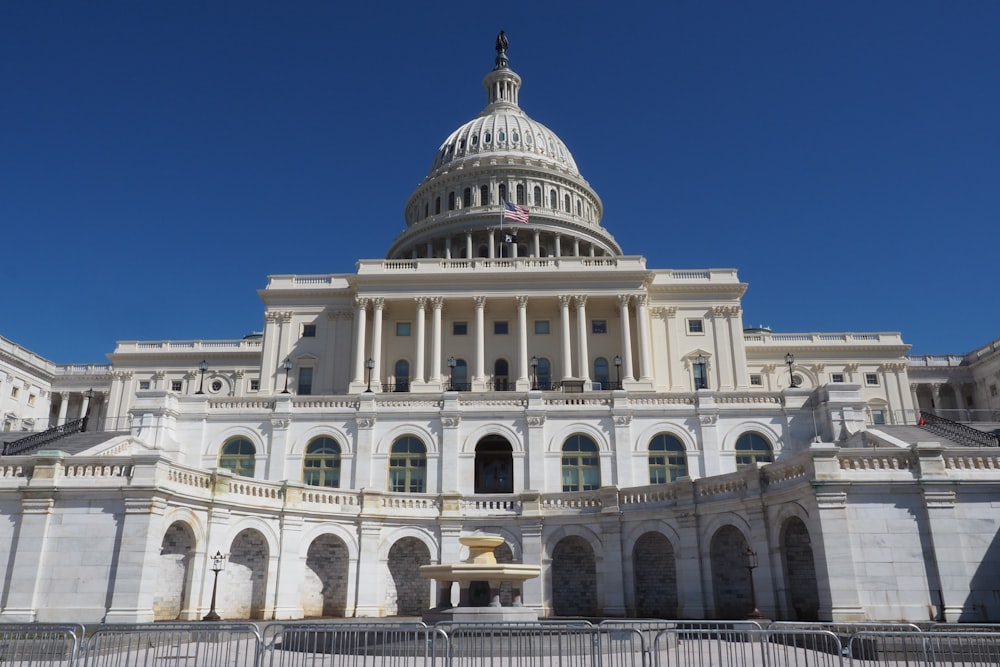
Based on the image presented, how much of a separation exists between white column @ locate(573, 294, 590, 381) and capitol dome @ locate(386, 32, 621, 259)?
21681 mm

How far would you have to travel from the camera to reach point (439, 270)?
71.1 meters

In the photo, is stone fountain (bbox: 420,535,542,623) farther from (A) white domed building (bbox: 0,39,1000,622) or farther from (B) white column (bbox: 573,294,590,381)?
(B) white column (bbox: 573,294,590,381)

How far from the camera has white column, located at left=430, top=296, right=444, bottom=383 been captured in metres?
67.0

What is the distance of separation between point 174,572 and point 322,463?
16.4 metres

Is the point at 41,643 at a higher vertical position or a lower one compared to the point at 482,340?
lower

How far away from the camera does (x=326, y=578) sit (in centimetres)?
3506

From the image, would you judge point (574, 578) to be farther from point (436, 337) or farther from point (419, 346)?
point (436, 337)

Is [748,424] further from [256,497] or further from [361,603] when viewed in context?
[256,497]

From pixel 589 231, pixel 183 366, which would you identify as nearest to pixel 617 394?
pixel 589 231

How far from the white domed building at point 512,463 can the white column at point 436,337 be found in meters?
0.36

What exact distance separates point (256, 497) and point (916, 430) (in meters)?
34.6

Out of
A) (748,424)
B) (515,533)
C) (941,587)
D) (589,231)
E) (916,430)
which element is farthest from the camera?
(589,231)

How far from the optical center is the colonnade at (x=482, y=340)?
6669cm

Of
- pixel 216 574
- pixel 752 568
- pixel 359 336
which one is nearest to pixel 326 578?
pixel 216 574
